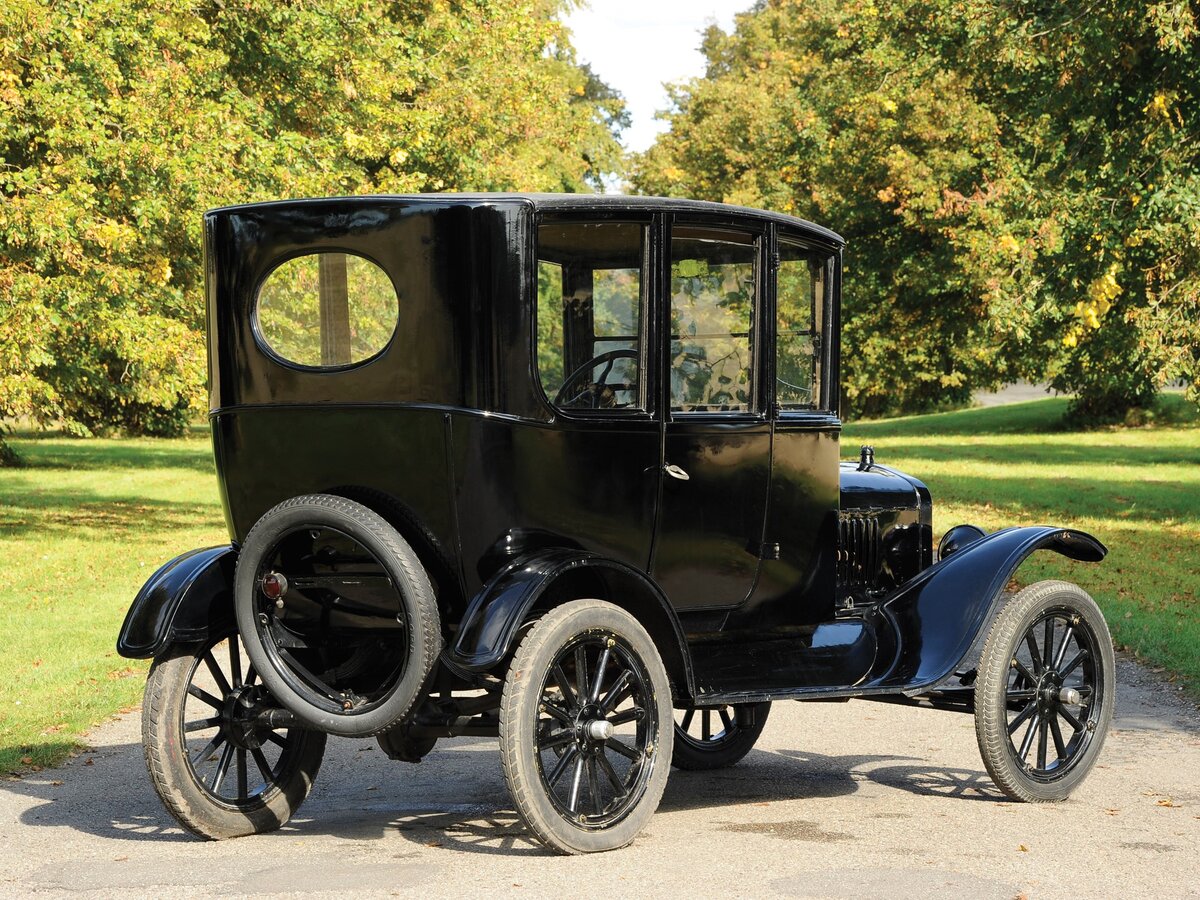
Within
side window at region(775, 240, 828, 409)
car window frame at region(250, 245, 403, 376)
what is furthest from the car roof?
side window at region(775, 240, 828, 409)

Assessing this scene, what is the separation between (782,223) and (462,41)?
1759 centimetres

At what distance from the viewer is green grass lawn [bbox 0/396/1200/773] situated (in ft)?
31.2

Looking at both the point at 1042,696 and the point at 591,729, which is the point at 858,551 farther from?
the point at 591,729

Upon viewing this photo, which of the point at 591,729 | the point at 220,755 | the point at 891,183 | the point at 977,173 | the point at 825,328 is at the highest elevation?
the point at 891,183

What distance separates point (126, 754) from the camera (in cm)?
730

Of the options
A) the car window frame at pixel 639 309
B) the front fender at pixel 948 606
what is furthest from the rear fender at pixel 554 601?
the front fender at pixel 948 606

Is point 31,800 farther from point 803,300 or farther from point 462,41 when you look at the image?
point 462,41

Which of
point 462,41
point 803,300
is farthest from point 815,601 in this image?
point 462,41

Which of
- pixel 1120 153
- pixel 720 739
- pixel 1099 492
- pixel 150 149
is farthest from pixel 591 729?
pixel 1099 492

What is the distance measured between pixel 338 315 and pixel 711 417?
1437 millimetres

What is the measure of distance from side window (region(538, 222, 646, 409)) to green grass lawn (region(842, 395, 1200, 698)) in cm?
493

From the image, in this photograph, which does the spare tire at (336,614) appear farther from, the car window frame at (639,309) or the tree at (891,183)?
the tree at (891,183)

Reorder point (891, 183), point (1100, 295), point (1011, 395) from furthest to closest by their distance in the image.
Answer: point (1011, 395) < point (891, 183) < point (1100, 295)

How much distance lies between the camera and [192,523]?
19.8 meters
